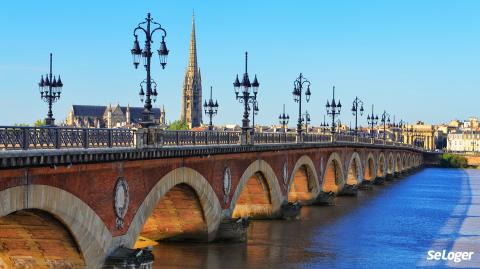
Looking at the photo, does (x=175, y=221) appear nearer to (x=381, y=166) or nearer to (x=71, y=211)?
(x=71, y=211)

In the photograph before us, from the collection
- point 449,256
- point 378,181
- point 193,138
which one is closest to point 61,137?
point 193,138

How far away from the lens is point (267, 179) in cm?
4612

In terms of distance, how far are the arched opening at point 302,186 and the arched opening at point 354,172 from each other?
22321 millimetres

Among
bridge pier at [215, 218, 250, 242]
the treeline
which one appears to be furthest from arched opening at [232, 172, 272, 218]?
the treeline

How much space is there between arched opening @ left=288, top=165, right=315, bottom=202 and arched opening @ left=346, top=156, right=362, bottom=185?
22321mm

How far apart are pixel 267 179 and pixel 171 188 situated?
577 inches

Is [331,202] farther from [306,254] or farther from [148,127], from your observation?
[148,127]

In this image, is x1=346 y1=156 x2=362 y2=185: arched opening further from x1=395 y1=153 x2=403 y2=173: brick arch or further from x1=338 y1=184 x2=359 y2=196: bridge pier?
x1=395 y1=153 x2=403 y2=173: brick arch

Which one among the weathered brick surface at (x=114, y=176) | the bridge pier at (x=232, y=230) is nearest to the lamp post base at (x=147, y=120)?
the weathered brick surface at (x=114, y=176)

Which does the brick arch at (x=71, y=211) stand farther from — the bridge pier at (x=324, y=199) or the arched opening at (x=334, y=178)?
the arched opening at (x=334, y=178)

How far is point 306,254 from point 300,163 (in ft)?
Result: 63.4

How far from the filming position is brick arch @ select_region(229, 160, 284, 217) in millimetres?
41034

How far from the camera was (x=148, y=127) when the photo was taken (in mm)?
27891

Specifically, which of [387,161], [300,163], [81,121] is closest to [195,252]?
[300,163]
